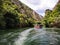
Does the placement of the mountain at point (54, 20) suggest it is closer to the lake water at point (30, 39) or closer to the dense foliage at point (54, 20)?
the dense foliage at point (54, 20)

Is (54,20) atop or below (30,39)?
atop

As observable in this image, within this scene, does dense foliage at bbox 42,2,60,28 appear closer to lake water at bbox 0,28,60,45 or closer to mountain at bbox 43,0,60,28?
mountain at bbox 43,0,60,28

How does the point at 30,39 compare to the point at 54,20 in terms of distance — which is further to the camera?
the point at 54,20

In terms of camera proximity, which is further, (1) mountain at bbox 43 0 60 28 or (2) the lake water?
(1) mountain at bbox 43 0 60 28

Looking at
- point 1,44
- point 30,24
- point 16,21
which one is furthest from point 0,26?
point 30,24

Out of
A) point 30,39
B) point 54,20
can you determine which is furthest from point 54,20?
point 30,39

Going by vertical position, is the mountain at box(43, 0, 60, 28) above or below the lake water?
above

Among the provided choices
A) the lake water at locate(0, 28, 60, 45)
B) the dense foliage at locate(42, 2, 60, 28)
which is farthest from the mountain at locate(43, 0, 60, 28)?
the lake water at locate(0, 28, 60, 45)

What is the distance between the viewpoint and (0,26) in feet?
221

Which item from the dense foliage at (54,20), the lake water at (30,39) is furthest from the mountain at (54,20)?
the lake water at (30,39)

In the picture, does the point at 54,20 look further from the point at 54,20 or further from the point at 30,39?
the point at 30,39

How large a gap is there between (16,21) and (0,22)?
25.5 meters

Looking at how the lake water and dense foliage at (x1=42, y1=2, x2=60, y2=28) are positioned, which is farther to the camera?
dense foliage at (x1=42, y1=2, x2=60, y2=28)

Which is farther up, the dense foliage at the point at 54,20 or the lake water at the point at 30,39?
the dense foliage at the point at 54,20
